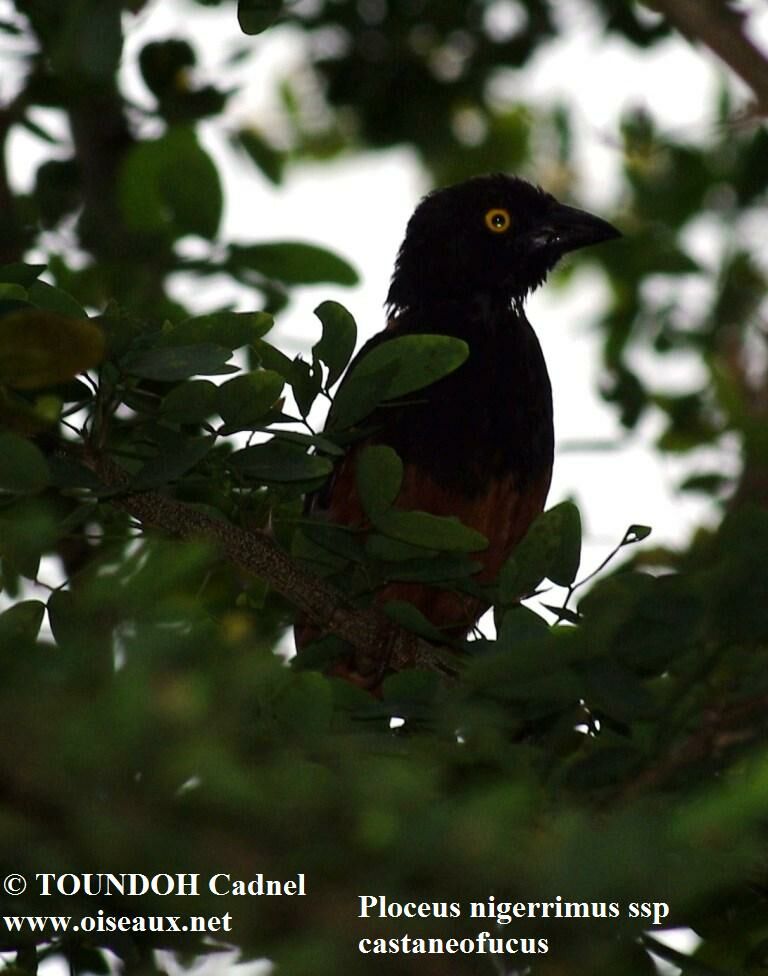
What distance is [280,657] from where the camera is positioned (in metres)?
1.59

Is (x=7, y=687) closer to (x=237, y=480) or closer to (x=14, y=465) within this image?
(x=14, y=465)

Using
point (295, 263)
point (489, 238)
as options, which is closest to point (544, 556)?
point (295, 263)

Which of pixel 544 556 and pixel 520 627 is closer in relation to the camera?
pixel 520 627

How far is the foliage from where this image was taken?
111 cm

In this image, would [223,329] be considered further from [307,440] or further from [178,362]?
[307,440]

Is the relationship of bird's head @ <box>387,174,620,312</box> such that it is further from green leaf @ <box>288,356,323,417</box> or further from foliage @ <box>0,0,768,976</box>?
green leaf @ <box>288,356,323,417</box>

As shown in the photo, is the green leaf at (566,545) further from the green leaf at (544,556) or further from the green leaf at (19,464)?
the green leaf at (19,464)

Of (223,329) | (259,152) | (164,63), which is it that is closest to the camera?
(223,329)

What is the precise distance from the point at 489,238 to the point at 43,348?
3.63m

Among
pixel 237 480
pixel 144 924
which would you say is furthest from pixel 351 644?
pixel 144 924

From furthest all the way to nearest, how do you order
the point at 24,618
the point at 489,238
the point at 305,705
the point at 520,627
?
the point at 489,238 < the point at 520,627 < the point at 24,618 < the point at 305,705

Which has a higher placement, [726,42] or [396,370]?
[726,42]

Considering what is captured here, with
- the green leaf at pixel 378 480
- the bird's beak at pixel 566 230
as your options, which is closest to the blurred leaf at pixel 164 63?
the bird's beak at pixel 566 230

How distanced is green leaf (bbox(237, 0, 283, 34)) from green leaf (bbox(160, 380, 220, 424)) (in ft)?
2.16
